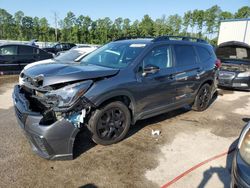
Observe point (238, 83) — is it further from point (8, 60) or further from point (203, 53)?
point (8, 60)

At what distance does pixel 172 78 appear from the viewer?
15.0 feet

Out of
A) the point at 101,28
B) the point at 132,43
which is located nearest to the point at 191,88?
the point at 132,43

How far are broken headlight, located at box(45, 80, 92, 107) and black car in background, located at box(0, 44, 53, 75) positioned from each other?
7.25 metres

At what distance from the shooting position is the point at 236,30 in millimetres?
17766

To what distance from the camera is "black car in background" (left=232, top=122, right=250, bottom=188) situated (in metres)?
2.07

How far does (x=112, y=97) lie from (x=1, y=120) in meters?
2.73

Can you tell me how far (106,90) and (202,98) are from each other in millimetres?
3260

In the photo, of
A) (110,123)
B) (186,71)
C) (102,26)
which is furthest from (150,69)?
(102,26)

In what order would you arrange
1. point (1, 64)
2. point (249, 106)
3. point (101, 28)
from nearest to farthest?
point (249, 106)
point (1, 64)
point (101, 28)

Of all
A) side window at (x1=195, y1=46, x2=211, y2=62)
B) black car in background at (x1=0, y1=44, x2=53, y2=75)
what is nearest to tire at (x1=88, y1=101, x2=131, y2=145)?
side window at (x1=195, y1=46, x2=211, y2=62)

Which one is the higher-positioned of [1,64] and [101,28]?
[101,28]

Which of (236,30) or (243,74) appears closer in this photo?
(243,74)

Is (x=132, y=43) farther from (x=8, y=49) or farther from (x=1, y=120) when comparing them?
(x=8, y=49)

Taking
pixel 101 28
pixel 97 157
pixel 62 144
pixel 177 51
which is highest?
pixel 101 28
